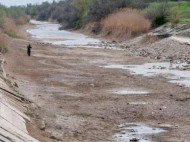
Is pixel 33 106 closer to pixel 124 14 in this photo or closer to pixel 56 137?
pixel 56 137

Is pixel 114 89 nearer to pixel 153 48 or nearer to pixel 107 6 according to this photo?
pixel 153 48

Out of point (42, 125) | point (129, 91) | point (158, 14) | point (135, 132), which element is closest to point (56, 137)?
point (42, 125)

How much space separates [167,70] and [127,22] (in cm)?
3067

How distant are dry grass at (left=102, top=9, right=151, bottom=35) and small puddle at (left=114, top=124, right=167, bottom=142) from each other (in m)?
40.8

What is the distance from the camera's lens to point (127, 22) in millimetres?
57250

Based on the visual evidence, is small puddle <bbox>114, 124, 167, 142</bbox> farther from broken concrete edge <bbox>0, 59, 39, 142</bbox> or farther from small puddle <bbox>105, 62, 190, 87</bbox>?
small puddle <bbox>105, 62, 190, 87</bbox>

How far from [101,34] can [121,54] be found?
2624 cm

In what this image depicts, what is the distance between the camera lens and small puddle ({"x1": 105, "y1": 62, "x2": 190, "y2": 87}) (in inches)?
917

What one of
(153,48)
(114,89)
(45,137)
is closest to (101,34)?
(153,48)

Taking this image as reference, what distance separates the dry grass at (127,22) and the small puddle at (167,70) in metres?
24.3

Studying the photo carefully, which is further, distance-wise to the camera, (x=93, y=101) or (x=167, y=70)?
(x=167, y=70)

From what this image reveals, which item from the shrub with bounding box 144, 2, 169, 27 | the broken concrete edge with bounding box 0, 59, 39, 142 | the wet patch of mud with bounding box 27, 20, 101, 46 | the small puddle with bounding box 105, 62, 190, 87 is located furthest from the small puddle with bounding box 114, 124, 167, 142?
the shrub with bounding box 144, 2, 169, 27

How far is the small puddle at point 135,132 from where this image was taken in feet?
41.0

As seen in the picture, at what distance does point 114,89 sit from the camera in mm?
20828
